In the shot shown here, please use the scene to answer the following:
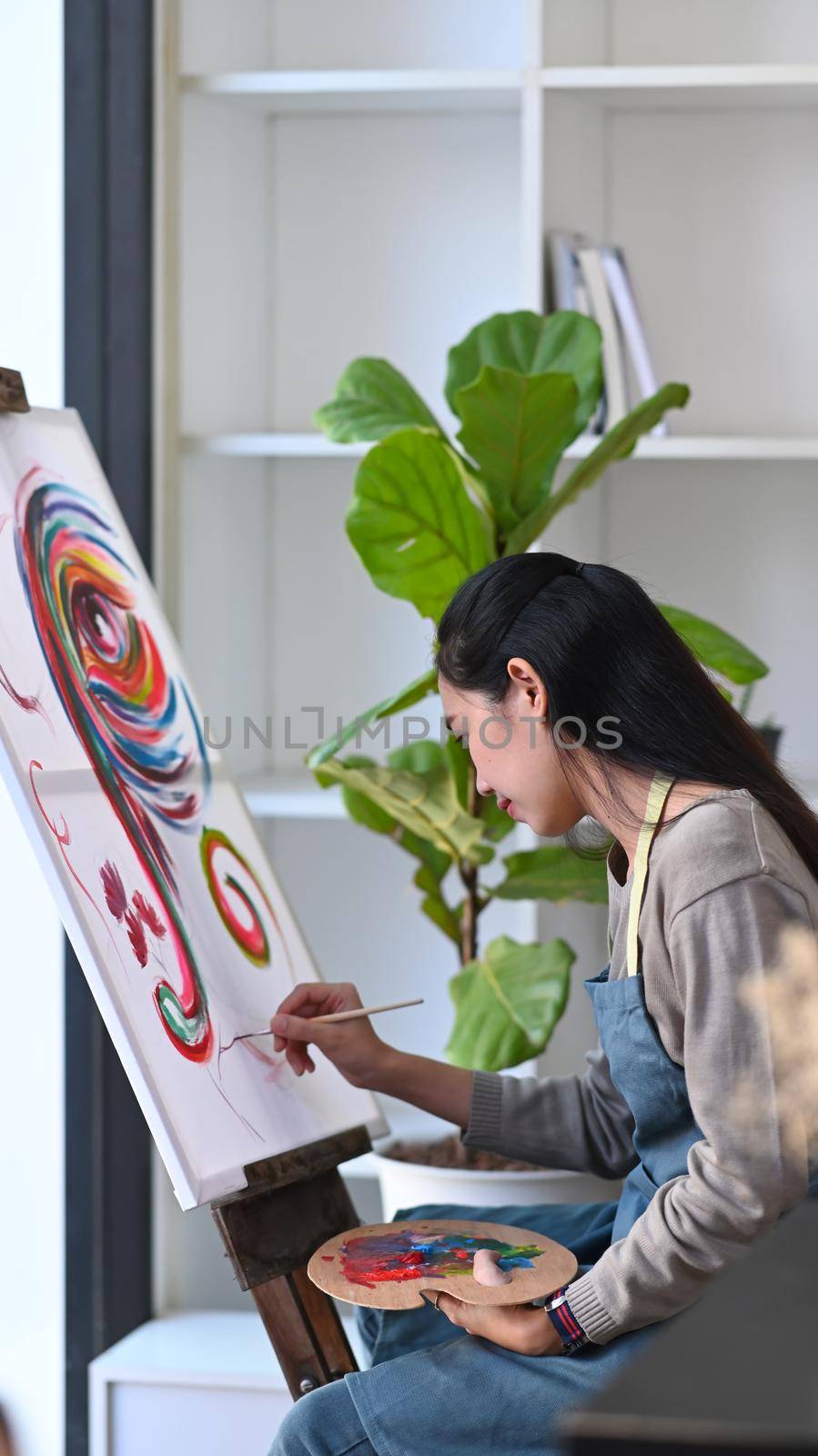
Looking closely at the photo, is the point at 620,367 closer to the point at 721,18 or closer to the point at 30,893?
the point at 721,18

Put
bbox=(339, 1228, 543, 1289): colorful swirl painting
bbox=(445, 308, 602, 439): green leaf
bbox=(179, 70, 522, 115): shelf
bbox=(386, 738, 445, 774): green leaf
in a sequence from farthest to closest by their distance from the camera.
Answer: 1. bbox=(179, 70, 522, 115): shelf
2. bbox=(386, 738, 445, 774): green leaf
3. bbox=(445, 308, 602, 439): green leaf
4. bbox=(339, 1228, 543, 1289): colorful swirl painting

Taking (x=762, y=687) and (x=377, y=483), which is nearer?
(x=377, y=483)

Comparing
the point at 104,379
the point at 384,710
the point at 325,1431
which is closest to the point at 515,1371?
the point at 325,1431

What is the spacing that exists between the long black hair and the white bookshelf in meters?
0.97

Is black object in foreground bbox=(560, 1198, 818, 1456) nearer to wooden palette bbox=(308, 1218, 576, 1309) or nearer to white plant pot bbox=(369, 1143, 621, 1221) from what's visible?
wooden palette bbox=(308, 1218, 576, 1309)

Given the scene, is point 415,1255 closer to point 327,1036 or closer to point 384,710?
point 327,1036

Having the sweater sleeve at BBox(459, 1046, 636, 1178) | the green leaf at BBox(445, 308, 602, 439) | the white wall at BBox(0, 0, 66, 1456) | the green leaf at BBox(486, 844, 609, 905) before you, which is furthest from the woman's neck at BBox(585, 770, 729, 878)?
the white wall at BBox(0, 0, 66, 1456)

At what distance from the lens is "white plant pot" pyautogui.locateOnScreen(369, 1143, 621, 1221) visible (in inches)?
71.2

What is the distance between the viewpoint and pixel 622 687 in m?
1.17

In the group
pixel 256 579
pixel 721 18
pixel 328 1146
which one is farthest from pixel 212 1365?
pixel 721 18

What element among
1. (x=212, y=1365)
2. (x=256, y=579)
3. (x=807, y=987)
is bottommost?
(x=212, y=1365)

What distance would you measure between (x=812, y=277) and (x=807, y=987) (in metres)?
1.53

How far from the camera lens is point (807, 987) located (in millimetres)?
1065

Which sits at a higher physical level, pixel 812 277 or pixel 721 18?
pixel 721 18
